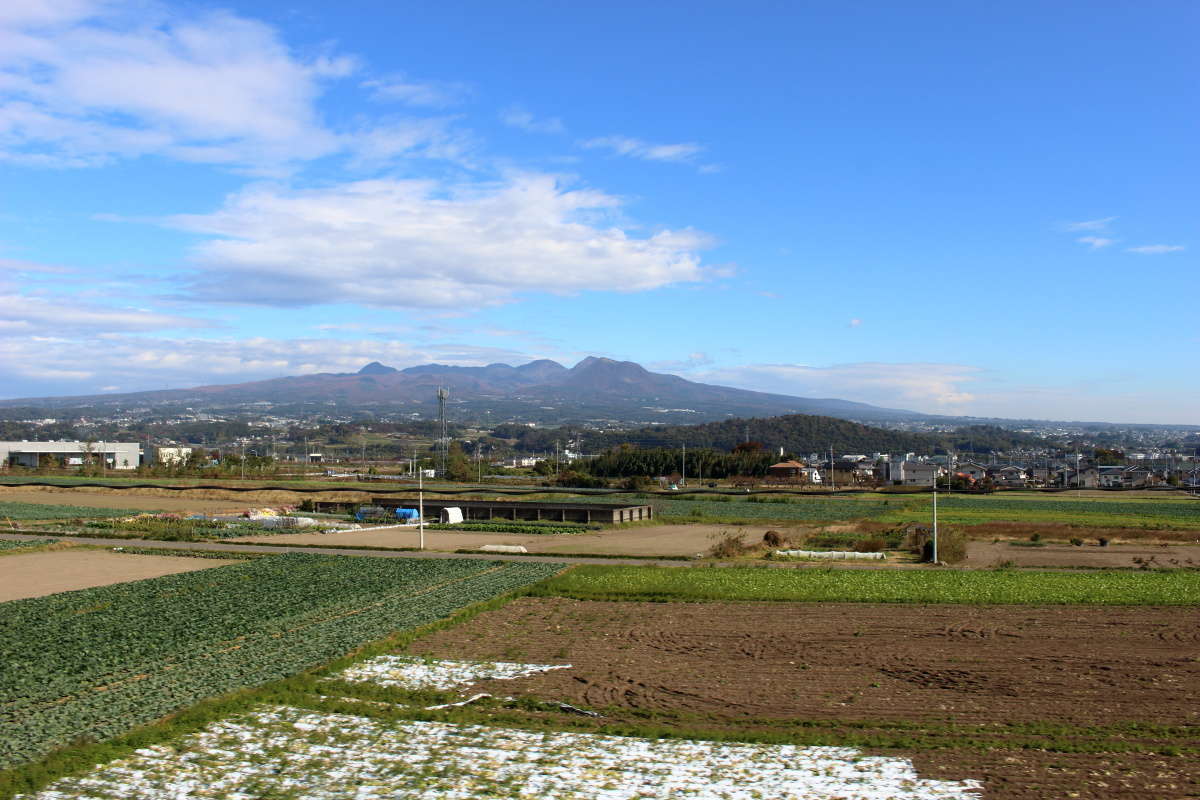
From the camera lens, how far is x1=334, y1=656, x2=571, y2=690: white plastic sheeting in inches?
515

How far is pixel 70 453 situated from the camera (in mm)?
120938

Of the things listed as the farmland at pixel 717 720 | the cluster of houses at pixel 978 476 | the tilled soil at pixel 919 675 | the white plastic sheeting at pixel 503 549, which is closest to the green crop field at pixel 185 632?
the farmland at pixel 717 720

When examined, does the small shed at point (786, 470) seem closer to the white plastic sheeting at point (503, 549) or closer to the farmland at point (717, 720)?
the white plastic sheeting at point (503, 549)

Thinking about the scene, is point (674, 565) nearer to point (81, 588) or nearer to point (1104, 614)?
point (1104, 614)

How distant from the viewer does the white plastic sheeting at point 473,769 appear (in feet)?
28.7

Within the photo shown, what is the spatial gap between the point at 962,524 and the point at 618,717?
4014 cm

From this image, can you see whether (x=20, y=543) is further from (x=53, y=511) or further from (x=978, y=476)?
(x=978, y=476)

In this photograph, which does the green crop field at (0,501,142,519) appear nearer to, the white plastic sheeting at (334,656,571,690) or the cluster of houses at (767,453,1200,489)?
the white plastic sheeting at (334,656,571,690)

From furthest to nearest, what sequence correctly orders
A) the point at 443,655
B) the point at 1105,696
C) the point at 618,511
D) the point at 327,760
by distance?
1. the point at 618,511
2. the point at 443,655
3. the point at 1105,696
4. the point at 327,760

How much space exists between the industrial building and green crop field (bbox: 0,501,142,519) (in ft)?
39.3

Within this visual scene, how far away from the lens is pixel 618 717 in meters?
11.5

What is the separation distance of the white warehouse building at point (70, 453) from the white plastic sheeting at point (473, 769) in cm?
10905

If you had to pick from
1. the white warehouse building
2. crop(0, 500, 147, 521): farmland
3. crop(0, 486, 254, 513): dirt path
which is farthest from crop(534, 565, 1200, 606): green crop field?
the white warehouse building

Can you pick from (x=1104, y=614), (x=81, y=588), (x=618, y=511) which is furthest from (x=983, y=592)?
(x=618, y=511)
